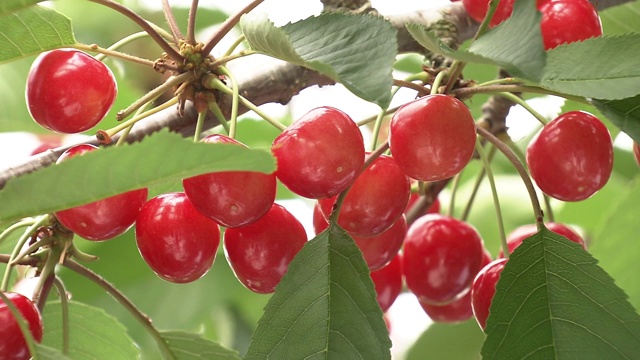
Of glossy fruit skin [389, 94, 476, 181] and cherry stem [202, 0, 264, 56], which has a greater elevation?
cherry stem [202, 0, 264, 56]

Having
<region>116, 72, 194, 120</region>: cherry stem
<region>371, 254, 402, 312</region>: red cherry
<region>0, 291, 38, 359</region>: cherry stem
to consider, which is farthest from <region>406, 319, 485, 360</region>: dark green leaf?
<region>0, 291, 38, 359</region>: cherry stem

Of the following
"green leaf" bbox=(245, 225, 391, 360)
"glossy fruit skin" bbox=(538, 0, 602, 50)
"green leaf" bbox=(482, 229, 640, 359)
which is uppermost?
"glossy fruit skin" bbox=(538, 0, 602, 50)

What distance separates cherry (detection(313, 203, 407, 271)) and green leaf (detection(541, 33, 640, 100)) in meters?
0.35

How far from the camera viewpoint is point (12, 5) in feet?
2.89

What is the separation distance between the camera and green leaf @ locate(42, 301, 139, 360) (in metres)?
1.27

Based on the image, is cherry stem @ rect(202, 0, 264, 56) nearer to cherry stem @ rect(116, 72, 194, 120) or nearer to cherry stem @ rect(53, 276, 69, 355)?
cherry stem @ rect(116, 72, 194, 120)

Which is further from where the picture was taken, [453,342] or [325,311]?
[453,342]

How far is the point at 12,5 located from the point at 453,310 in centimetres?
85

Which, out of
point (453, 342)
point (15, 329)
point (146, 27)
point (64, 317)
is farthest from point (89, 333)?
point (453, 342)

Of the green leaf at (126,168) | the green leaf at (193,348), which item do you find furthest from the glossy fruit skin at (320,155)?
the green leaf at (193,348)

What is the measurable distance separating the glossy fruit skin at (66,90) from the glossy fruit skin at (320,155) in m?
0.26

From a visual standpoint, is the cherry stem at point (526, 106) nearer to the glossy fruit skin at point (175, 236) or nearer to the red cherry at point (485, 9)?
the red cherry at point (485, 9)

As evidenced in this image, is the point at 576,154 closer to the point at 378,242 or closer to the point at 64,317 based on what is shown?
the point at 378,242

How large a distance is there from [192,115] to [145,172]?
0.43 meters
